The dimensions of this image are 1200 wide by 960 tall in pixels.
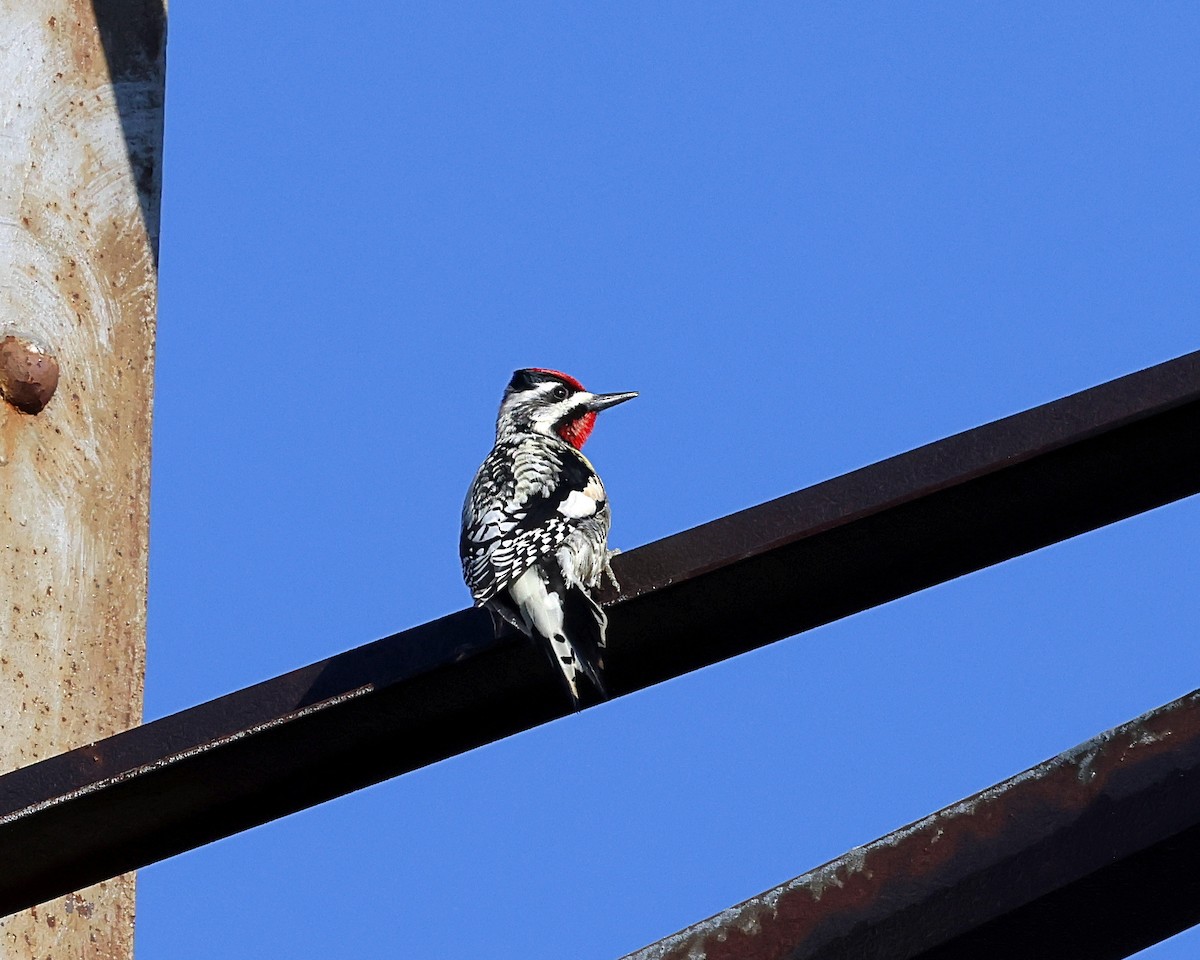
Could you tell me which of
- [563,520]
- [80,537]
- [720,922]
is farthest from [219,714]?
[563,520]

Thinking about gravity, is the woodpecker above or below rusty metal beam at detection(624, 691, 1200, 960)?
above

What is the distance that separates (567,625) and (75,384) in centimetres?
130

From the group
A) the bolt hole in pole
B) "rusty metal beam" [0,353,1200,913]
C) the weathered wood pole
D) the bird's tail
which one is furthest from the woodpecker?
the bolt hole in pole

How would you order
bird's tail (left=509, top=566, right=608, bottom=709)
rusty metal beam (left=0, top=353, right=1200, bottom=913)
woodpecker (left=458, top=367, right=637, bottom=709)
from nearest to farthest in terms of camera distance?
rusty metal beam (left=0, top=353, right=1200, bottom=913), bird's tail (left=509, top=566, right=608, bottom=709), woodpecker (left=458, top=367, right=637, bottom=709)

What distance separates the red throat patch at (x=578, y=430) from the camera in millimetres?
6211

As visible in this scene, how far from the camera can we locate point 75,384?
3.96m

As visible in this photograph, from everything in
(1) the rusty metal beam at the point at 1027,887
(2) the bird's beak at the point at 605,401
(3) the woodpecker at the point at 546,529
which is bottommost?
(1) the rusty metal beam at the point at 1027,887

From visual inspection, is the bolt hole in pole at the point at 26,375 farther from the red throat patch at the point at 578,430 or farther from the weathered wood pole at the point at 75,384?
the red throat patch at the point at 578,430

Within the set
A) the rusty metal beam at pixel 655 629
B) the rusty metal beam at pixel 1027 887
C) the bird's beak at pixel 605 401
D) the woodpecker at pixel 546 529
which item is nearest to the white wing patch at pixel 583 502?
the woodpecker at pixel 546 529

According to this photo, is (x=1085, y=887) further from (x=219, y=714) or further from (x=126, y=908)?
(x=126, y=908)

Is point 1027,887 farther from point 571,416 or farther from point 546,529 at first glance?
point 571,416

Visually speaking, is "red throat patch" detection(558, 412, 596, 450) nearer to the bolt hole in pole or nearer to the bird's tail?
the bird's tail

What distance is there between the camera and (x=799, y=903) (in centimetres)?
236

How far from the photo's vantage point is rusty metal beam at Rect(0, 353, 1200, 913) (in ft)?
8.93
